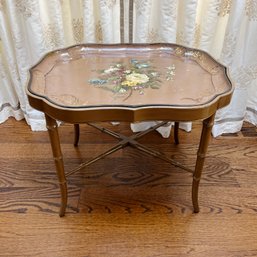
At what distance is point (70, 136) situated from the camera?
1.83m

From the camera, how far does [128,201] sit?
140 cm

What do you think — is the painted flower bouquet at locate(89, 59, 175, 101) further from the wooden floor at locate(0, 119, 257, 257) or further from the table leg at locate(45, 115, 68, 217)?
→ the wooden floor at locate(0, 119, 257, 257)

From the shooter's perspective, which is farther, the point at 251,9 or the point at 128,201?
the point at 251,9

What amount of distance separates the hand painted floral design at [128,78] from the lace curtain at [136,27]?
1.30 ft

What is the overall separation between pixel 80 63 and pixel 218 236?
3.14 feet

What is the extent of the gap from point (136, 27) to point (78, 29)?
34 cm

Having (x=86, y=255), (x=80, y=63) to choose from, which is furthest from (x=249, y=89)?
(x=86, y=255)

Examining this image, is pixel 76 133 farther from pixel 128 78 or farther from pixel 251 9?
pixel 251 9

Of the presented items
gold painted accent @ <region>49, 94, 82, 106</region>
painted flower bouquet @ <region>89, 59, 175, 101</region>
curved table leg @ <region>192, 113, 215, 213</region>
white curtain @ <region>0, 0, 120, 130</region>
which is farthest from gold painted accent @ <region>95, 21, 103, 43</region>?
curved table leg @ <region>192, 113, 215, 213</region>

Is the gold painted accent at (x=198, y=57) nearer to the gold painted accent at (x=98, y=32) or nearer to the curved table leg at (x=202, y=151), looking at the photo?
the curved table leg at (x=202, y=151)

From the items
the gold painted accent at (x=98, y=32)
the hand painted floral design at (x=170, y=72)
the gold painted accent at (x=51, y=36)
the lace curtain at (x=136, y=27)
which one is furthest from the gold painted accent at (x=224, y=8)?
the gold painted accent at (x=51, y=36)

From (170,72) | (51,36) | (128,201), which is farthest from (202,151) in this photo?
(51,36)

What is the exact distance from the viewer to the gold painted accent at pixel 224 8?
1.53 meters

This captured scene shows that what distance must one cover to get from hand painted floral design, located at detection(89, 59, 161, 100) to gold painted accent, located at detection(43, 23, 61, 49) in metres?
0.55
